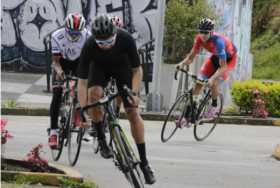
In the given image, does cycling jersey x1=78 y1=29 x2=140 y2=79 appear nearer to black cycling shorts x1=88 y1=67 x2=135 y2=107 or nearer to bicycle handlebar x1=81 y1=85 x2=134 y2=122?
black cycling shorts x1=88 y1=67 x2=135 y2=107

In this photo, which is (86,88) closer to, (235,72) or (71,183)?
(71,183)

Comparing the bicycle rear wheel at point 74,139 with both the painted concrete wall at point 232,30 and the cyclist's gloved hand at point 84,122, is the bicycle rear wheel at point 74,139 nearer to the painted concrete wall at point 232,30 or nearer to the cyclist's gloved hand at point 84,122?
the cyclist's gloved hand at point 84,122

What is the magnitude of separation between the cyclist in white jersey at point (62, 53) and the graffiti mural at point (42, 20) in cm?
1435

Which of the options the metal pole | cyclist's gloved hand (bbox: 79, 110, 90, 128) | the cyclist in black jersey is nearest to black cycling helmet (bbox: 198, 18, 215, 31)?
cyclist's gloved hand (bbox: 79, 110, 90, 128)

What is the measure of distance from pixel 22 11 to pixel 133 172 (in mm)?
18841

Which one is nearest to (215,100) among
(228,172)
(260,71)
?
(228,172)

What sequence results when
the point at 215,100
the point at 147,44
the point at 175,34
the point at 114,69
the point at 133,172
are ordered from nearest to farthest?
the point at 133,172
the point at 114,69
the point at 215,100
the point at 175,34
the point at 147,44

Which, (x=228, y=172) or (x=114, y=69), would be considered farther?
(x=228, y=172)

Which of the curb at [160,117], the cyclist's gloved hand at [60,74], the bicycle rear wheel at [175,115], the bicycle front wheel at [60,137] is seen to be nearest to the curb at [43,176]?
the bicycle front wheel at [60,137]

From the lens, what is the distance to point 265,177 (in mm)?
9727

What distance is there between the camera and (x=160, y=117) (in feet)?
59.8

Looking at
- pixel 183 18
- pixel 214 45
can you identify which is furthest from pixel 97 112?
pixel 183 18

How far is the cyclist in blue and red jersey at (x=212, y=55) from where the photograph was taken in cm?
1251

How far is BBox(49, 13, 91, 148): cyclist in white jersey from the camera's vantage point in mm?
10008
